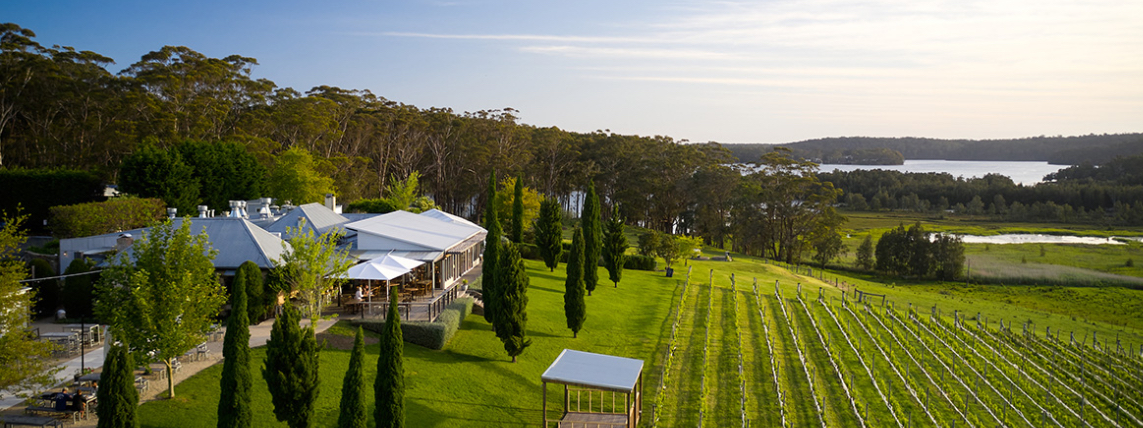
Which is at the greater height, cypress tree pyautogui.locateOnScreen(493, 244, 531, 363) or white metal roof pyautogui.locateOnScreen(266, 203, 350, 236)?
white metal roof pyautogui.locateOnScreen(266, 203, 350, 236)

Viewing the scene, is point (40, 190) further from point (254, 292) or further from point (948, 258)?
point (948, 258)

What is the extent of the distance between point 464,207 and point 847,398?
59448mm

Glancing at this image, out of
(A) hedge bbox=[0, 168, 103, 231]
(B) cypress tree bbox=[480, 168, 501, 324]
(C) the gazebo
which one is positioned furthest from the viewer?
(A) hedge bbox=[0, 168, 103, 231]

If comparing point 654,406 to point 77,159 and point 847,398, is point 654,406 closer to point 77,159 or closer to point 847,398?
point 847,398

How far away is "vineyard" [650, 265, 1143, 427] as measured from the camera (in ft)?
57.0

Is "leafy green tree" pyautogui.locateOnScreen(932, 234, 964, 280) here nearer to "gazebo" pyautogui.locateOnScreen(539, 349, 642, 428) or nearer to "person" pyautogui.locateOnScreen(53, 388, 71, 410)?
"gazebo" pyautogui.locateOnScreen(539, 349, 642, 428)

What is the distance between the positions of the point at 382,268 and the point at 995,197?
99.3m

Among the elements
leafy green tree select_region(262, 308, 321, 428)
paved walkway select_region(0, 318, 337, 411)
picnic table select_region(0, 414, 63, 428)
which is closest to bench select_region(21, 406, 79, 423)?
→ picnic table select_region(0, 414, 63, 428)

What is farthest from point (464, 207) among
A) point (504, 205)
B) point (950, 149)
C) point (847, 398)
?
point (950, 149)

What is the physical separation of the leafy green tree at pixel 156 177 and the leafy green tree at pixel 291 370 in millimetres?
29036

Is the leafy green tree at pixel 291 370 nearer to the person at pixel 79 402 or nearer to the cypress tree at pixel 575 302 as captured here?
the person at pixel 79 402

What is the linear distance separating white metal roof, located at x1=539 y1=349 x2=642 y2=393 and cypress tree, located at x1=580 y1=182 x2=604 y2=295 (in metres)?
10.9

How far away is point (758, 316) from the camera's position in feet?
96.8

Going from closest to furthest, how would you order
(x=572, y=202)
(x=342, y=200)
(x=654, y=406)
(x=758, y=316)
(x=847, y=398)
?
(x=654, y=406) < (x=847, y=398) < (x=758, y=316) < (x=342, y=200) < (x=572, y=202)
